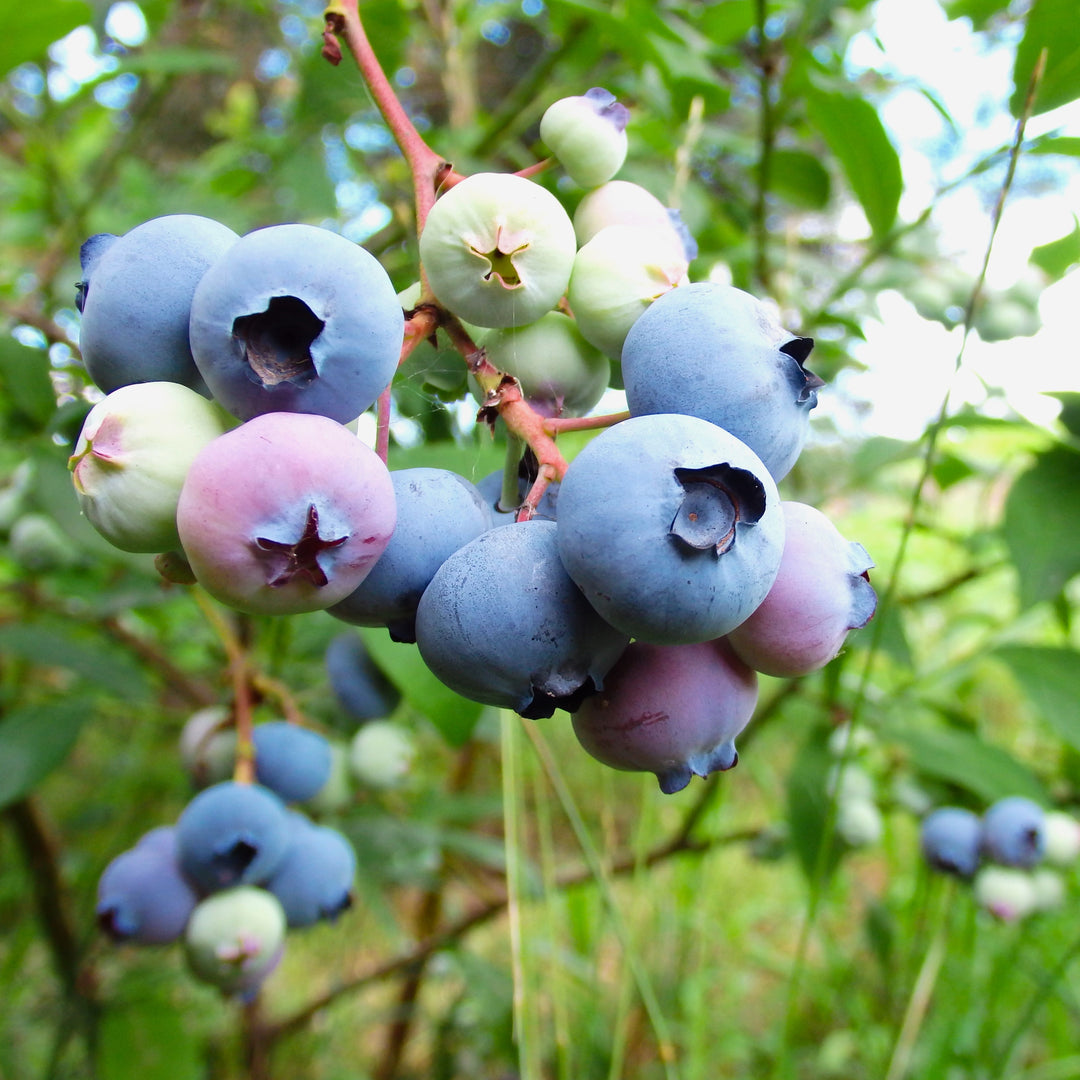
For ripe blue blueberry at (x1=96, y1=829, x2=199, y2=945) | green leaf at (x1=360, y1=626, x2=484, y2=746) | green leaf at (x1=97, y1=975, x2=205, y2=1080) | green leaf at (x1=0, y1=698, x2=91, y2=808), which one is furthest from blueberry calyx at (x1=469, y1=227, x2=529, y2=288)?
green leaf at (x1=97, y1=975, x2=205, y2=1080)

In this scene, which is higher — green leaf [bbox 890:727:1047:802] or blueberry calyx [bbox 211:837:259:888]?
blueberry calyx [bbox 211:837:259:888]

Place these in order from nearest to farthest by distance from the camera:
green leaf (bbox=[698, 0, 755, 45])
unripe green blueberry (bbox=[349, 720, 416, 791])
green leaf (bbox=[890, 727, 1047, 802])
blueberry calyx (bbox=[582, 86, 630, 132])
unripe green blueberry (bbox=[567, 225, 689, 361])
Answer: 1. unripe green blueberry (bbox=[567, 225, 689, 361])
2. blueberry calyx (bbox=[582, 86, 630, 132])
3. unripe green blueberry (bbox=[349, 720, 416, 791])
4. green leaf (bbox=[890, 727, 1047, 802])
5. green leaf (bbox=[698, 0, 755, 45])

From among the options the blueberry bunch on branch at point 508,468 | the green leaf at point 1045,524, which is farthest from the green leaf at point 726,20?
the blueberry bunch on branch at point 508,468

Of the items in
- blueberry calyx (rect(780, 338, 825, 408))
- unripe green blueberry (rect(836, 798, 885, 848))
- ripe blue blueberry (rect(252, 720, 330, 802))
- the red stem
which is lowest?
unripe green blueberry (rect(836, 798, 885, 848))

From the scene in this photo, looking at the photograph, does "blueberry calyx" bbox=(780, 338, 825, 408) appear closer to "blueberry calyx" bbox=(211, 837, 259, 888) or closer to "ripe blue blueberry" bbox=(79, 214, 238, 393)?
"ripe blue blueberry" bbox=(79, 214, 238, 393)

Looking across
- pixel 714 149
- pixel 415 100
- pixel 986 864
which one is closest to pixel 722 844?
pixel 986 864

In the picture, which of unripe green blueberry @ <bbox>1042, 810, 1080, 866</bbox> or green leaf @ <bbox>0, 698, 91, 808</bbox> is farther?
unripe green blueberry @ <bbox>1042, 810, 1080, 866</bbox>

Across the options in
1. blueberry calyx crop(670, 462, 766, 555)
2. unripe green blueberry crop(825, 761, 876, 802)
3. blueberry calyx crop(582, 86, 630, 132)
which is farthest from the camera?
unripe green blueberry crop(825, 761, 876, 802)
